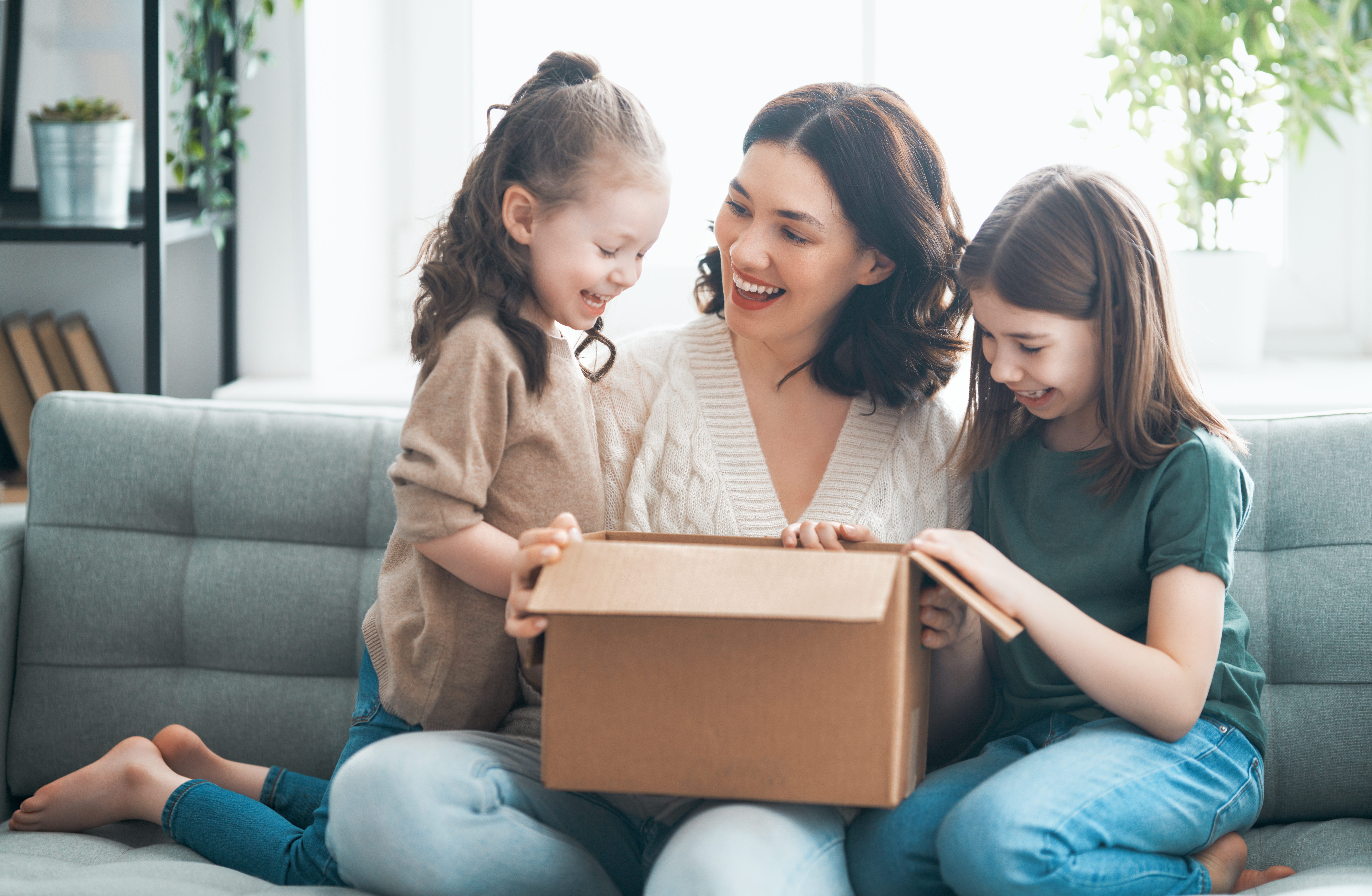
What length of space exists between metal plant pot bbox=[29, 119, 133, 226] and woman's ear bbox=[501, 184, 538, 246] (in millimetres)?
915

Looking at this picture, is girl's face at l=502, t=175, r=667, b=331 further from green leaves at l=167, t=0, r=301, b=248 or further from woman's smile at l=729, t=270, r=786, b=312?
green leaves at l=167, t=0, r=301, b=248

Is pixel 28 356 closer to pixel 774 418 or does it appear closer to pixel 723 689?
pixel 774 418

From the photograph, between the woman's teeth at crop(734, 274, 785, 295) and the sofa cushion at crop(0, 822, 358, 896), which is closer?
the sofa cushion at crop(0, 822, 358, 896)

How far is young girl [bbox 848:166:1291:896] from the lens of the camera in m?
1.06

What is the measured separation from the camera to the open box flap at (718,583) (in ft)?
2.97

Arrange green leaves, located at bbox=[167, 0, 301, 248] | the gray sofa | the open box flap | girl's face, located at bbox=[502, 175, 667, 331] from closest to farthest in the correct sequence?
the open box flap, girl's face, located at bbox=[502, 175, 667, 331], the gray sofa, green leaves, located at bbox=[167, 0, 301, 248]

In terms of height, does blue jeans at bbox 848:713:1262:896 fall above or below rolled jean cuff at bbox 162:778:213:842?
above

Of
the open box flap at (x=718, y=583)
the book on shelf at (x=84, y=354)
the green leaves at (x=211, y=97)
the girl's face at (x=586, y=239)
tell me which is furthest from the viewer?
the book on shelf at (x=84, y=354)

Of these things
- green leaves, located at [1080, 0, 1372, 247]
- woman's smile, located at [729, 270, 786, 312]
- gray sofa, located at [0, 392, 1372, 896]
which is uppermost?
green leaves, located at [1080, 0, 1372, 247]

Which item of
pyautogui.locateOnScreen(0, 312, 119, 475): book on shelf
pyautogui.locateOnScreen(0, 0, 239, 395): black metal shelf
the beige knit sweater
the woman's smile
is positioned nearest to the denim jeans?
the beige knit sweater

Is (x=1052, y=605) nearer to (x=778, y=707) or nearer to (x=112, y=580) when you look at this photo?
(x=778, y=707)

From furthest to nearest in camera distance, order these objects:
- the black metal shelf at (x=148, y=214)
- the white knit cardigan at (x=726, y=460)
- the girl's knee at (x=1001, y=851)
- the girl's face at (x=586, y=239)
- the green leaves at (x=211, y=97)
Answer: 1. the green leaves at (x=211, y=97)
2. the black metal shelf at (x=148, y=214)
3. the white knit cardigan at (x=726, y=460)
4. the girl's face at (x=586, y=239)
5. the girl's knee at (x=1001, y=851)

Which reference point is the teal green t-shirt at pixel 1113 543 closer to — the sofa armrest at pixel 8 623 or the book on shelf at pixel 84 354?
the sofa armrest at pixel 8 623

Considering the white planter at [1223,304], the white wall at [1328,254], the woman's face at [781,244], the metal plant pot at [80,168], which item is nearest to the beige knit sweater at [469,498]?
the woman's face at [781,244]
